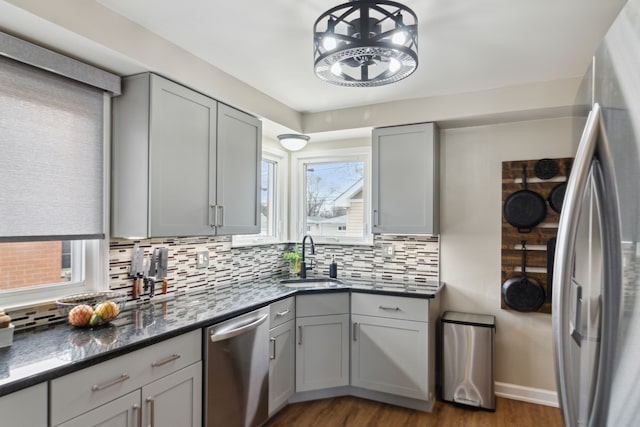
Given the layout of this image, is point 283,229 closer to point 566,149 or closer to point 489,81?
point 489,81

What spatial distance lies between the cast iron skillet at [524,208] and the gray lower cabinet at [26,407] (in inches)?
122

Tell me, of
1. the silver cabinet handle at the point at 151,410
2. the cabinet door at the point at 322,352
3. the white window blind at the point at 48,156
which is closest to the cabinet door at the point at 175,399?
the silver cabinet handle at the point at 151,410

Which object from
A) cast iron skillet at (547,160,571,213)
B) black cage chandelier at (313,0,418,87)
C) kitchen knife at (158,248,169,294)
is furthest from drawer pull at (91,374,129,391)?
cast iron skillet at (547,160,571,213)

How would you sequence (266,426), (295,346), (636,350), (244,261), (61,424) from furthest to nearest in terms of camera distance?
(244,261) < (295,346) < (266,426) < (61,424) < (636,350)

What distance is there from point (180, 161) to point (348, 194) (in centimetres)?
190

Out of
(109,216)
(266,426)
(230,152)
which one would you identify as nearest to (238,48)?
(230,152)

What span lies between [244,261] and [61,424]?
1.99 meters

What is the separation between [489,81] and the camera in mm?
2760

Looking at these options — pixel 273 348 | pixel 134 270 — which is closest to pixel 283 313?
pixel 273 348

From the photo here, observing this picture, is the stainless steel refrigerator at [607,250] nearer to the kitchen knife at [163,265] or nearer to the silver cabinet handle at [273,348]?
the silver cabinet handle at [273,348]

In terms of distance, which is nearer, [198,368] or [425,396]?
[198,368]

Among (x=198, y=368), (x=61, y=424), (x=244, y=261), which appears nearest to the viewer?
(x=61, y=424)

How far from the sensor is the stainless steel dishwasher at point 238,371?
2.09 meters

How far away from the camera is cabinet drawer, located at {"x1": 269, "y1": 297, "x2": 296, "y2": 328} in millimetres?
2664
